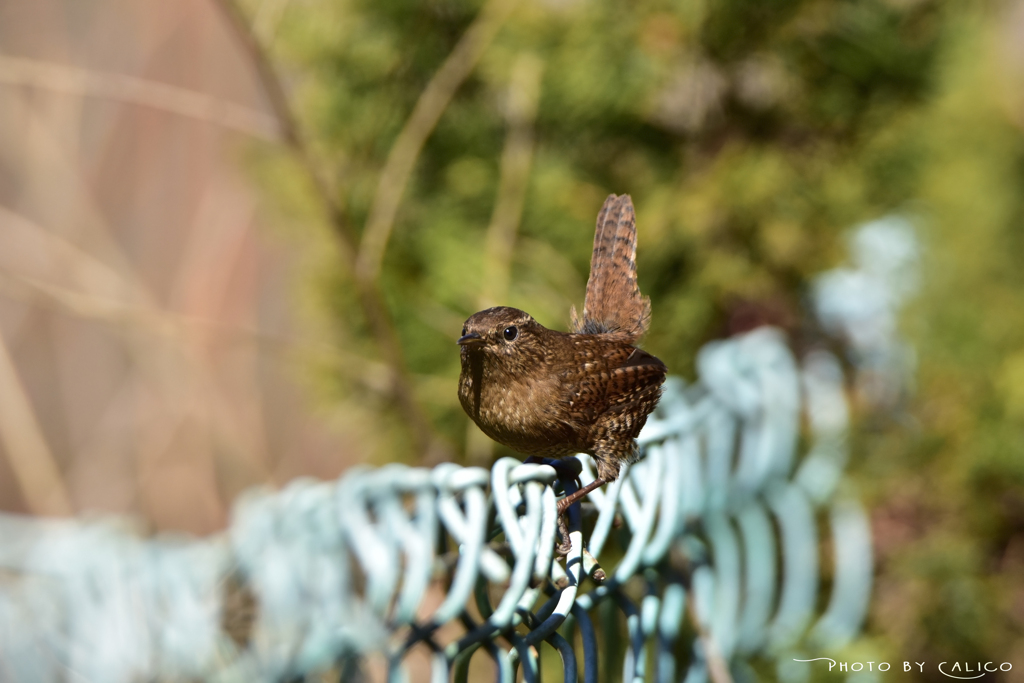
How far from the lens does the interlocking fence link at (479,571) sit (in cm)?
69

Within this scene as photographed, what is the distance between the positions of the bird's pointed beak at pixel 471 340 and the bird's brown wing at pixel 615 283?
411 millimetres

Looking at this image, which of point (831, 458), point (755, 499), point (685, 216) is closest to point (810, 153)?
point (685, 216)

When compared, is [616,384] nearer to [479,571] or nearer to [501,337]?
[501,337]

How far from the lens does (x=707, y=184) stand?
7.25 feet

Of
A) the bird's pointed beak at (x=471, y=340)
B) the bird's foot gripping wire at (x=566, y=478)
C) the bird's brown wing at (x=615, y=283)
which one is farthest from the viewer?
the bird's brown wing at (x=615, y=283)

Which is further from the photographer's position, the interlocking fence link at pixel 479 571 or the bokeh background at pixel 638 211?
the bokeh background at pixel 638 211

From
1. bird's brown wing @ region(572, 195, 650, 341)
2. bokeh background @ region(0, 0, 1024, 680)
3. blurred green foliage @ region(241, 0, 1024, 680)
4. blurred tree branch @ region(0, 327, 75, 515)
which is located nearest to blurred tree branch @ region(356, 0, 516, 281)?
bokeh background @ region(0, 0, 1024, 680)

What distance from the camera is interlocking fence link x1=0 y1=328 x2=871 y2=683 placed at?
0.69m

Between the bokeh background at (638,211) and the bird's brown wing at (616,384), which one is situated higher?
the bokeh background at (638,211)

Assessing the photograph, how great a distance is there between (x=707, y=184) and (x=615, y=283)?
0.97 m

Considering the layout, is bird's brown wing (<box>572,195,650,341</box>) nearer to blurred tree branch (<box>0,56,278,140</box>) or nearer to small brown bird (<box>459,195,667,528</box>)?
small brown bird (<box>459,195,667,528</box>)

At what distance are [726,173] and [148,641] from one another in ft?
5.58

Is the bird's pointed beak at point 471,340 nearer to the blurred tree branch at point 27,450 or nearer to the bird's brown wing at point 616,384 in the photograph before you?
the bird's brown wing at point 616,384

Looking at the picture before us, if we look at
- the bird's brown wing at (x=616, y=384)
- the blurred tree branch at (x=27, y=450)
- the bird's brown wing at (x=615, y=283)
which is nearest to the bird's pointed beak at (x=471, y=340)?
the bird's brown wing at (x=616, y=384)
